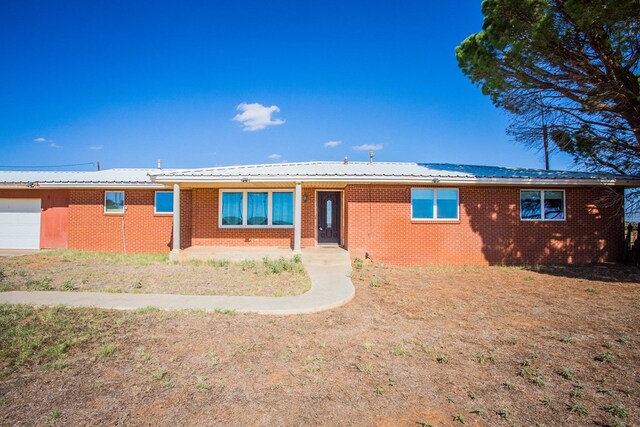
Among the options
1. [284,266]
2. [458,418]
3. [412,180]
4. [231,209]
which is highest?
[412,180]

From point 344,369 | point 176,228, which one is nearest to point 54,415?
point 344,369

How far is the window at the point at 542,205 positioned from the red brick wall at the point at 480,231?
20 centimetres

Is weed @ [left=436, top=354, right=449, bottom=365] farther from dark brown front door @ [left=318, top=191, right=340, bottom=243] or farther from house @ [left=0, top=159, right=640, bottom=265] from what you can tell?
dark brown front door @ [left=318, top=191, right=340, bottom=243]

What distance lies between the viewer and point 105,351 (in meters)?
Result: 4.36

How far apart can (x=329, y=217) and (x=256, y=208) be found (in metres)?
2.92

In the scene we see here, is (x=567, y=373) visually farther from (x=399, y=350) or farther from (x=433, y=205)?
(x=433, y=205)

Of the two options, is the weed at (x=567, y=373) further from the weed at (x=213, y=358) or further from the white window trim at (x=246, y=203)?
the white window trim at (x=246, y=203)

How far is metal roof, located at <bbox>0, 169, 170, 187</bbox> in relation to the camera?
45.8ft

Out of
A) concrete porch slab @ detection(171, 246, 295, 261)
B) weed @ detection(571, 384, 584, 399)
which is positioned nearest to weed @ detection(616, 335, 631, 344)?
weed @ detection(571, 384, 584, 399)

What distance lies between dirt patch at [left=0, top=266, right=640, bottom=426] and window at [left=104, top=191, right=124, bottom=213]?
9.34 metres

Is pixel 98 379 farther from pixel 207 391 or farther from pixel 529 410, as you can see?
pixel 529 410

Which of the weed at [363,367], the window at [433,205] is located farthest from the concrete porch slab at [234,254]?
the weed at [363,367]

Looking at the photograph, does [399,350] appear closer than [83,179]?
Yes

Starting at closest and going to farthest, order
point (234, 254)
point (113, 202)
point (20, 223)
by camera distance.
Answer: point (234, 254) → point (113, 202) → point (20, 223)
